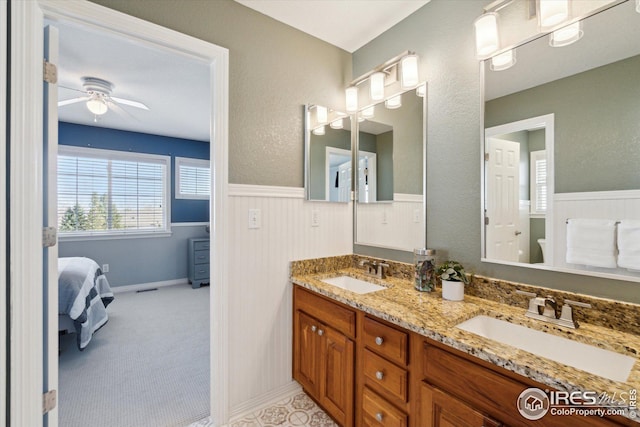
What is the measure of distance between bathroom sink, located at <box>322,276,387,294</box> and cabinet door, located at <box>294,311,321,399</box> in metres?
0.31

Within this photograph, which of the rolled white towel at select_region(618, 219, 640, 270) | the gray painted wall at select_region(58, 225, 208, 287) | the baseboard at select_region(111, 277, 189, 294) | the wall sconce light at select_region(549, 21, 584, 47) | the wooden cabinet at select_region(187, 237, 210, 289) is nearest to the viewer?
the rolled white towel at select_region(618, 219, 640, 270)

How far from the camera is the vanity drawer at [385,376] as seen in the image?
4.10 ft

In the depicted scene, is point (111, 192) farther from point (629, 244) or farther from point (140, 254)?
point (629, 244)

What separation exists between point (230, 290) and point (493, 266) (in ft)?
4.83

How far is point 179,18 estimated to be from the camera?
1.62 m

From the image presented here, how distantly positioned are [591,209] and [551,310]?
0.44 metres

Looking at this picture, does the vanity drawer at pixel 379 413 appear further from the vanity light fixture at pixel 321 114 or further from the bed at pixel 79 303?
the bed at pixel 79 303

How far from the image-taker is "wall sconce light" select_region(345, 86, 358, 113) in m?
2.24

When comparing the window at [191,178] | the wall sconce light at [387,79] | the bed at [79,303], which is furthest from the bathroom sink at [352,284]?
the window at [191,178]

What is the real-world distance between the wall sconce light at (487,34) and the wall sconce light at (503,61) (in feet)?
0.14

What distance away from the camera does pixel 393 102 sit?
201cm

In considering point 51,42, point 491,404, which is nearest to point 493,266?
point 491,404

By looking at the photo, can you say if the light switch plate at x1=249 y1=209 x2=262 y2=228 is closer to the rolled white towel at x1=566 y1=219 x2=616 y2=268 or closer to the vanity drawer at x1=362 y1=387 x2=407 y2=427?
the vanity drawer at x1=362 y1=387 x2=407 y2=427

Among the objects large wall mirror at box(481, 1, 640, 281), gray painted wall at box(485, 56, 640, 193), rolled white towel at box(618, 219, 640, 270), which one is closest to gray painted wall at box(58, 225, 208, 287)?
large wall mirror at box(481, 1, 640, 281)
